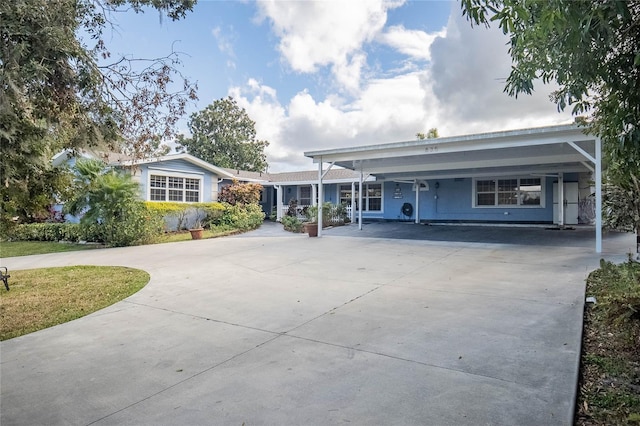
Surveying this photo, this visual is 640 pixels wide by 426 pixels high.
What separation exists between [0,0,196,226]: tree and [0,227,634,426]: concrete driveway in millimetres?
2253

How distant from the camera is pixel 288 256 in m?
9.62

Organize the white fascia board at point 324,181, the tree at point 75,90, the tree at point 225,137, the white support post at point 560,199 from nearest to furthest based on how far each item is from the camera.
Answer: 1. the tree at point 75,90
2. the white support post at point 560,199
3. the white fascia board at point 324,181
4. the tree at point 225,137

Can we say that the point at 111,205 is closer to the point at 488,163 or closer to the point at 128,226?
the point at 128,226

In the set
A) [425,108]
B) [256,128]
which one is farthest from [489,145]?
[256,128]

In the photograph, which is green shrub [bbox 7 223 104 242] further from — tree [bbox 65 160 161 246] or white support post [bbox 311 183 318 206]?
white support post [bbox 311 183 318 206]

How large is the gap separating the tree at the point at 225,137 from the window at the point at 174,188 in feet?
67.0

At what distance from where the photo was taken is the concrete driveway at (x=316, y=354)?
251 cm

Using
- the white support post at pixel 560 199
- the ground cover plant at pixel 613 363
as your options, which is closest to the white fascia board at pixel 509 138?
the ground cover plant at pixel 613 363

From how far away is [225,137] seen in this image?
1592 inches

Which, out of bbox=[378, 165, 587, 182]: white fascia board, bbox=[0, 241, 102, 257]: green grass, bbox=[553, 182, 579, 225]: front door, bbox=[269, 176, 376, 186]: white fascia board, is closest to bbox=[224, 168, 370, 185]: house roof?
bbox=[269, 176, 376, 186]: white fascia board

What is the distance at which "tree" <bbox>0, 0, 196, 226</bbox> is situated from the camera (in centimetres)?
357

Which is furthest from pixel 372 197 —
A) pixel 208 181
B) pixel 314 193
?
pixel 208 181

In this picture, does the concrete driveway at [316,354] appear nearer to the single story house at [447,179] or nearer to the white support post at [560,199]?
the single story house at [447,179]

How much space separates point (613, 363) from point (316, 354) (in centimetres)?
254
